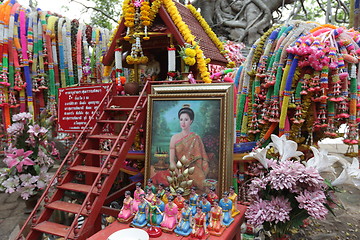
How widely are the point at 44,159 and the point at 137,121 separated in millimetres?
1687

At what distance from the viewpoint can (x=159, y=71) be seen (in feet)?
19.2

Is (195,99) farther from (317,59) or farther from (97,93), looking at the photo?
(97,93)

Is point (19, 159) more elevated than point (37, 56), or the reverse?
point (37, 56)

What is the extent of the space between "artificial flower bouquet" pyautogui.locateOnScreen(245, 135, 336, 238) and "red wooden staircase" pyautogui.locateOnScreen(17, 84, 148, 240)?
1828mm

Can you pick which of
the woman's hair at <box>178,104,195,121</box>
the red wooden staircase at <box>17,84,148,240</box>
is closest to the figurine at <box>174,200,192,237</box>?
the red wooden staircase at <box>17,84,148,240</box>

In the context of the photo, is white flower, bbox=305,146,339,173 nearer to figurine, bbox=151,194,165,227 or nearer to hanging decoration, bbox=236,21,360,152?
hanging decoration, bbox=236,21,360,152

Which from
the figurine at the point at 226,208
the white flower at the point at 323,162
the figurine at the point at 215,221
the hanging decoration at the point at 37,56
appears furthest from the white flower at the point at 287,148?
the hanging decoration at the point at 37,56

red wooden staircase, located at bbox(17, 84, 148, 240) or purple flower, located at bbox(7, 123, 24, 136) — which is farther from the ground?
purple flower, located at bbox(7, 123, 24, 136)

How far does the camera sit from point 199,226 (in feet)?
8.68

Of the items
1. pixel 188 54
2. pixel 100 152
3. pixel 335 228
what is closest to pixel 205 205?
pixel 100 152

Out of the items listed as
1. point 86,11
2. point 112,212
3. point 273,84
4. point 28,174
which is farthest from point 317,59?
point 86,11

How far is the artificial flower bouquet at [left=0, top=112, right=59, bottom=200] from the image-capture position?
3.88 m

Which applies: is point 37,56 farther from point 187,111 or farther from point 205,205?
point 205,205

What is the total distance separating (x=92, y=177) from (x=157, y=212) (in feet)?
5.08
